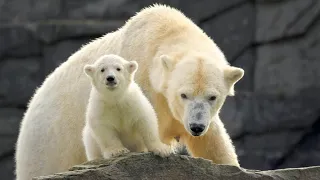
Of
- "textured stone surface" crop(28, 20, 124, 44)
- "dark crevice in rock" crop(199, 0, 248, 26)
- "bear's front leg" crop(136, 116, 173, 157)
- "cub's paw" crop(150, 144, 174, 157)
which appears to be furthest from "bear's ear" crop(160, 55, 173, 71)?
"dark crevice in rock" crop(199, 0, 248, 26)

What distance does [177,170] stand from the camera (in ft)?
14.8

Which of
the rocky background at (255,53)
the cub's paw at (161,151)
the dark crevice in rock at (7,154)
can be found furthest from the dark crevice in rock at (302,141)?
the cub's paw at (161,151)

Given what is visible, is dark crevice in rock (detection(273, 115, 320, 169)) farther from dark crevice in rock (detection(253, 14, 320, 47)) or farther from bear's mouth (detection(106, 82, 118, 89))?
bear's mouth (detection(106, 82, 118, 89))

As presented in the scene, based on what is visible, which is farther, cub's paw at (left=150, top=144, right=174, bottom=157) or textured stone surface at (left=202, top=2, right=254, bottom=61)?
textured stone surface at (left=202, top=2, right=254, bottom=61)

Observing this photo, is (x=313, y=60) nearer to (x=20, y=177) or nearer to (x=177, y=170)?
(x=20, y=177)

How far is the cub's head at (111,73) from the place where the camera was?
14.8 ft

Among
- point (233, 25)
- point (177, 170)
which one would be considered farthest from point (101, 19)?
point (177, 170)

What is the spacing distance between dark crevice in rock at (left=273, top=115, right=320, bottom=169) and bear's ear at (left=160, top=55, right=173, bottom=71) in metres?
5.57

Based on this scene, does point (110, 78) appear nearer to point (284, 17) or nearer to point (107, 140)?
point (107, 140)

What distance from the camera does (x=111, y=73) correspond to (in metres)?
4.54

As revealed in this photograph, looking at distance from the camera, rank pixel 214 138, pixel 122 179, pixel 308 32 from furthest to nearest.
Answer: pixel 308 32
pixel 214 138
pixel 122 179

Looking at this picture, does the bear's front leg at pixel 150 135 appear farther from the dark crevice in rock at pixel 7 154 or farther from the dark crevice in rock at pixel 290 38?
the dark crevice in rock at pixel 7 154

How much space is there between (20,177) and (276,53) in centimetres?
493

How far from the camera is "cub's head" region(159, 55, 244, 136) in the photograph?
4961mm
